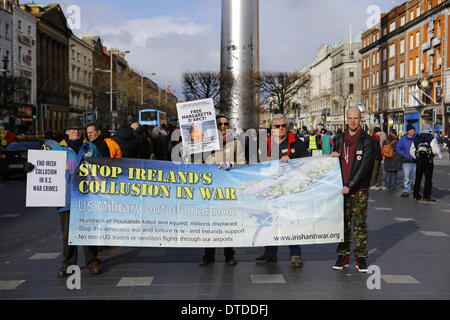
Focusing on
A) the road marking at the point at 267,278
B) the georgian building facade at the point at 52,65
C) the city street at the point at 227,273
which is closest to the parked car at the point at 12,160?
the city street at the point at 227,273

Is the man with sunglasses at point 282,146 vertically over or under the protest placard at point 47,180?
over

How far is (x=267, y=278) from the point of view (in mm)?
6320

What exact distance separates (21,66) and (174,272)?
60818mm

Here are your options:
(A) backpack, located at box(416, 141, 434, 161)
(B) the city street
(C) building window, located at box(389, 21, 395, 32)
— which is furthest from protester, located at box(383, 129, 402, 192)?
(C) building window, located at box(389, 21, 395, 32)

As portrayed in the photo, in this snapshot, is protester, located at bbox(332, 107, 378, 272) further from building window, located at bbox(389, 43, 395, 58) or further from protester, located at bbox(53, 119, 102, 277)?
building window, located at bbox(389, 43, 395, 58)

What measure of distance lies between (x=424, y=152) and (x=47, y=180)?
10832mm

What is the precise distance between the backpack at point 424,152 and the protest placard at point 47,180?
10.6 metres

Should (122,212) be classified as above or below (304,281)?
→ above

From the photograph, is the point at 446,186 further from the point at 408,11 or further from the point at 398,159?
the point at 408,11

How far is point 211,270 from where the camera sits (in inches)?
265

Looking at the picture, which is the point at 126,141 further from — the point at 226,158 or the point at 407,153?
the point at 407,153

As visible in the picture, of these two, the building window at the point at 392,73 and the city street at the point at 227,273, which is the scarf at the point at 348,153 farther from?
the building window at the point at 392,73

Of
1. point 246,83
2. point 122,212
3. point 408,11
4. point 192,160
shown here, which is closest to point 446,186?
point 246,83

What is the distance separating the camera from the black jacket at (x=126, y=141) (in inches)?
332
